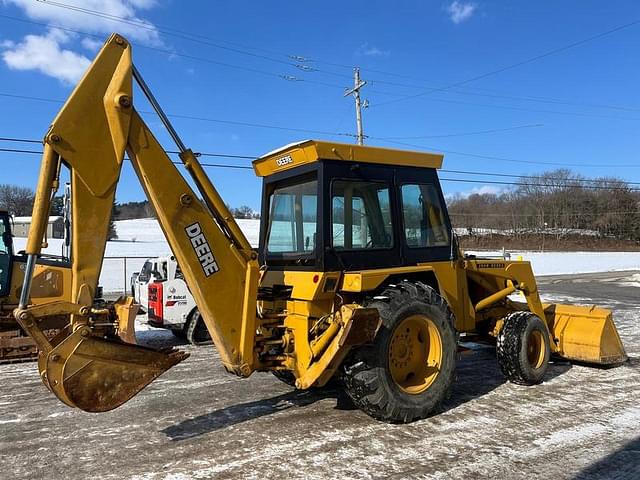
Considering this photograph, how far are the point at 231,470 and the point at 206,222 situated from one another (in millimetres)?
1981

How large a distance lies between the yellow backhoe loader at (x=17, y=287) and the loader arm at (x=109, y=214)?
14.8ft

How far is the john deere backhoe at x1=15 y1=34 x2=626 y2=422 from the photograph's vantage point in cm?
393

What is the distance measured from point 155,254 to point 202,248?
1416 inches

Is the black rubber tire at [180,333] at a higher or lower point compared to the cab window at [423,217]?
lower

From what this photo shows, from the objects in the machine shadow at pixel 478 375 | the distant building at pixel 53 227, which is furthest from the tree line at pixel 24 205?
the machine shadow at pixel 478 375

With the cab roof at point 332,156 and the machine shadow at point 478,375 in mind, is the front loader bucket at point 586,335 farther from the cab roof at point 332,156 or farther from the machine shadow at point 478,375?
the cab roof at point 332,156

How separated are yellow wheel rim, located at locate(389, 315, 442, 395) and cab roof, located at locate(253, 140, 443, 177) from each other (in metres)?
1.67

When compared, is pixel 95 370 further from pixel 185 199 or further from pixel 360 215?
pixel 360 215

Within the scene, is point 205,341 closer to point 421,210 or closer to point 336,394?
Result: point 336,394

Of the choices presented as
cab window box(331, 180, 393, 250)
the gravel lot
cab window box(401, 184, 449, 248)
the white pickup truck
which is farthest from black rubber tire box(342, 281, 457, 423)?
the white pickup truck

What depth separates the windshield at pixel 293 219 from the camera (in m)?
5.46

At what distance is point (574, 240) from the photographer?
69.1 metres

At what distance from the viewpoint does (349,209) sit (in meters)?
5.37

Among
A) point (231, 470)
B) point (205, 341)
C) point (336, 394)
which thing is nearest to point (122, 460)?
point (231, 470)
